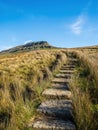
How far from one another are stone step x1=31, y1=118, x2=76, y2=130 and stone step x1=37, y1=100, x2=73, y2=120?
6.4 inches

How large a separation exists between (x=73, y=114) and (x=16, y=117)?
33.4 inches

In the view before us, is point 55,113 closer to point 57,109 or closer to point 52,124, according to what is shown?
point 57,109

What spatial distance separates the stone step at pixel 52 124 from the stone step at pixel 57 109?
16 centimetres

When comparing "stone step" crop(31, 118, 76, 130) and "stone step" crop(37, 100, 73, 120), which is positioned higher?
"stone step" crop(37, 100, 73, 120)

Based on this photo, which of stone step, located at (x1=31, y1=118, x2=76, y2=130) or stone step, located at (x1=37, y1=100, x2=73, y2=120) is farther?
stone step, located at (x1=37, y1=100, x2=73, y2=120)

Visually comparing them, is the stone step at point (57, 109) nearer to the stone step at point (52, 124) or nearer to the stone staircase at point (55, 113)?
the stone staircase at point (55, 113)

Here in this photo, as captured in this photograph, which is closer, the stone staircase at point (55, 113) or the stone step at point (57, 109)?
the stone staircase at point (55, 113)

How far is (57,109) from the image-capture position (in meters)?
3.45

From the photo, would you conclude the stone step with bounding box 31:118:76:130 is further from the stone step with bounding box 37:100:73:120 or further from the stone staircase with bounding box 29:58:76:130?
the stone step with bounding box 37:100:73:120

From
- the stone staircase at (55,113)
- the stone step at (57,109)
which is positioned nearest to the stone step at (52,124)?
the stone staircase at (55,113)

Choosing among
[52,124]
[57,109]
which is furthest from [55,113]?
[52,124]

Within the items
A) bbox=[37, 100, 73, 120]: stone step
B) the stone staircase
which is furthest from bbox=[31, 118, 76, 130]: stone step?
bbox=[37, 100, 73, 120]: stone step

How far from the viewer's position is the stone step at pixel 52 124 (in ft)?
9.21

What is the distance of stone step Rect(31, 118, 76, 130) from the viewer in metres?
2.81
